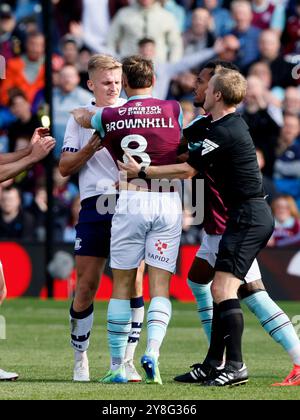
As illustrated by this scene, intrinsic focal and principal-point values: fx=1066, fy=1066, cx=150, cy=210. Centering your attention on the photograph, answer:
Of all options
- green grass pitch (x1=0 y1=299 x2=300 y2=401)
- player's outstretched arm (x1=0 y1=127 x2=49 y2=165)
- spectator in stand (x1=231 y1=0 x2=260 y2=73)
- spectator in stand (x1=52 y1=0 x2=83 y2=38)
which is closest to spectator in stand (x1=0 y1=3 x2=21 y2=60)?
spectator in stand (x1=52 y1=0 x2=83 y2=38)

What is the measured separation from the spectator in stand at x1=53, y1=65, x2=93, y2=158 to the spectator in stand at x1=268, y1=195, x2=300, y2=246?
144 inches

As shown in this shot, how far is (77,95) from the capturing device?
17984 millimetres

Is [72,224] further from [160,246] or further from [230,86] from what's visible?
[230,86]

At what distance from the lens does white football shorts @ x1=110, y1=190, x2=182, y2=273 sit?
25.5 feet

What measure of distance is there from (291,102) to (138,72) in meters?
10.2

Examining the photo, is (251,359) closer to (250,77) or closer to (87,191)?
(87,191)

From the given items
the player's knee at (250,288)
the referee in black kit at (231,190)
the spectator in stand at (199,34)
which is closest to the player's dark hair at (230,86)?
the referee in black kit at (231,190)

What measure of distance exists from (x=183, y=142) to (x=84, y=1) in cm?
1125

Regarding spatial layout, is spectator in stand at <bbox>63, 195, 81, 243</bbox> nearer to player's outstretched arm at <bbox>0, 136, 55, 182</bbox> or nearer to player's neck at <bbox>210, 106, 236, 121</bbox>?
player's outstretched arm at <bbox>0, 136, 55, 182</bbox>

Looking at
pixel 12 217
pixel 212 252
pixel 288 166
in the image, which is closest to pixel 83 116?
pixel 212 252

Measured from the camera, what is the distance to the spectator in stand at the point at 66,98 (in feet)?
58.0

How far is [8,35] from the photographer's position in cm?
1888

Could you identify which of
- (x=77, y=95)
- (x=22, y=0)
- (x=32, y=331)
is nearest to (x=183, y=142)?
(x=32, y=331)

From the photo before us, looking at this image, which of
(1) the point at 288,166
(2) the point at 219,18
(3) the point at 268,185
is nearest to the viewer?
(3) the point at 268,185
